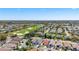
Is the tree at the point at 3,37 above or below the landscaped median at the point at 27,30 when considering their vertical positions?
below

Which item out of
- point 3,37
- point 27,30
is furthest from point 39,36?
point 3,37

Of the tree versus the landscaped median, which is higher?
the landscaped median

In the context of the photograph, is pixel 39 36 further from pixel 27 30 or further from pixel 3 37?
pixel 3 37
